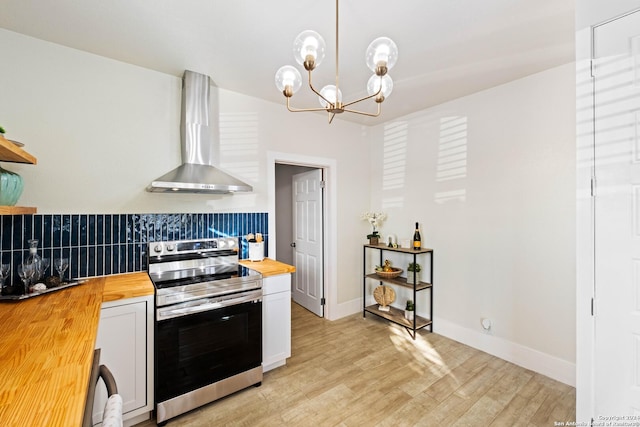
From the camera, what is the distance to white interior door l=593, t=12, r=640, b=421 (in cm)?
128

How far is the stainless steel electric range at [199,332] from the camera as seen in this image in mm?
1871

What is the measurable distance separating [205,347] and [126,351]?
19.1 inches

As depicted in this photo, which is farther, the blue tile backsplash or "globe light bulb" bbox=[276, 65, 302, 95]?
the blue tile backsplash

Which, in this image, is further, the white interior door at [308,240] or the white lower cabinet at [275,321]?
the white interior door at [308,240]

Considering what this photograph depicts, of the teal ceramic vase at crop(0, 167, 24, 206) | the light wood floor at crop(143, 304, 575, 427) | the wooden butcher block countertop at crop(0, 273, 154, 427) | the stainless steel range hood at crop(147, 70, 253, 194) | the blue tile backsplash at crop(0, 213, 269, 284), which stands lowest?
the light wood floor at crop(143, 304, 575, 427)

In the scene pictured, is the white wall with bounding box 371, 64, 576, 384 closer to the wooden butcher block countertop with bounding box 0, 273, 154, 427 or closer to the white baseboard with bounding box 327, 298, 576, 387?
the white baseboard with bounding box 327, 298, 576, 387

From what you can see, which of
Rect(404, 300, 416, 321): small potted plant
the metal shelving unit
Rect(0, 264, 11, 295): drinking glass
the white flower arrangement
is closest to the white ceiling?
Rect(0, 264, 11, 295): drinking glass

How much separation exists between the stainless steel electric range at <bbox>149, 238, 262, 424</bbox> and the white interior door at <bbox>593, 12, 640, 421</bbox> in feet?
6.91

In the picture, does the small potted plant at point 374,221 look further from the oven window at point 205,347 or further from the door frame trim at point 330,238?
the oven window at point 205,347

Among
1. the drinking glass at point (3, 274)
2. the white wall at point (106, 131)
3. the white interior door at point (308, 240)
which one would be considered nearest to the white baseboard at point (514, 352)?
the white interior door at point (308, 240)

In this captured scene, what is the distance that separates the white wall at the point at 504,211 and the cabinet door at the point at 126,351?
9.48ft

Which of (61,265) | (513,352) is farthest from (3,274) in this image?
(513,352)

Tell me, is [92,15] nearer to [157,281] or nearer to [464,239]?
[157,281]

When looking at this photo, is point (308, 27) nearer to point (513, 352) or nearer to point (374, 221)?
point (374, 221)
